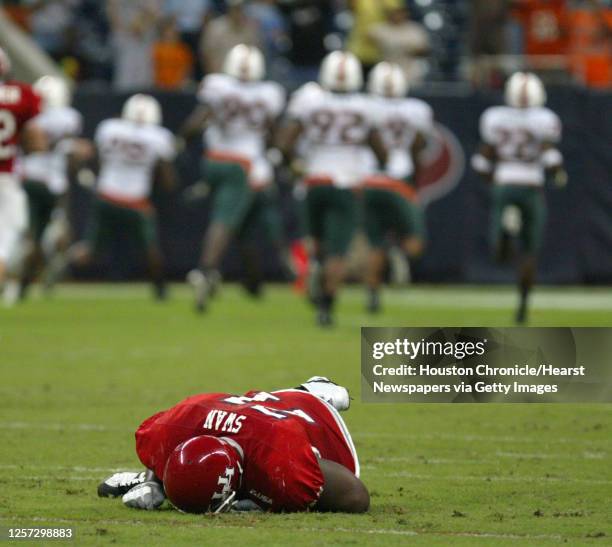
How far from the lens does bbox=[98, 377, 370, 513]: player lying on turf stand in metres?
5.19

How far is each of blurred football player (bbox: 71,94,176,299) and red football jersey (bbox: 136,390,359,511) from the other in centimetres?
1105

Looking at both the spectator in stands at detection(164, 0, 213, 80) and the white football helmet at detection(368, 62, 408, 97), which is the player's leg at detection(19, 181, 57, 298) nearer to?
the white football helmet at detection(368, 62, 408, 97)

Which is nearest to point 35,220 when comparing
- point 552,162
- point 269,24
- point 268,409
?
point 269,24

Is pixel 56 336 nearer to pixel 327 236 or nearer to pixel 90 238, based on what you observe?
pixel 327 236

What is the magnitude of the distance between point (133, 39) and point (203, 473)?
48.0ft

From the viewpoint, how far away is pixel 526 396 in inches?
215

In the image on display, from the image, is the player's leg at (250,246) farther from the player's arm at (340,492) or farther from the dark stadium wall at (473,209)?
the player's arm at (340,492)

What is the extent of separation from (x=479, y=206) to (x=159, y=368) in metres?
9.00

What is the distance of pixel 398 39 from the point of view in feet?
60.6

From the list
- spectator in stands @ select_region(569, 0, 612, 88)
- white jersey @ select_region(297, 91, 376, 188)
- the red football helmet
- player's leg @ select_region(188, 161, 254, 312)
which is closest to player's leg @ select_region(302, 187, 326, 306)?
white jersey @ select_region(297, 91, 376, 188)

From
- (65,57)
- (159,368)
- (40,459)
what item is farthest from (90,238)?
(40,459)

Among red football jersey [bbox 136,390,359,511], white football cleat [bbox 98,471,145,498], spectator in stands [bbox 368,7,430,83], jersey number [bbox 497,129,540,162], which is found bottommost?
white football cleat [bbox 98,471,145,498]

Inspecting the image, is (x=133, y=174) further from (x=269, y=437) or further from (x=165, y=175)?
(x=269, y=437)

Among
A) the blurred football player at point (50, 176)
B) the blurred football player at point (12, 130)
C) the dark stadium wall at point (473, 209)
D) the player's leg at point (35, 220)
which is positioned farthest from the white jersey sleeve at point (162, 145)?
the blurred football player at point (12, 130)
